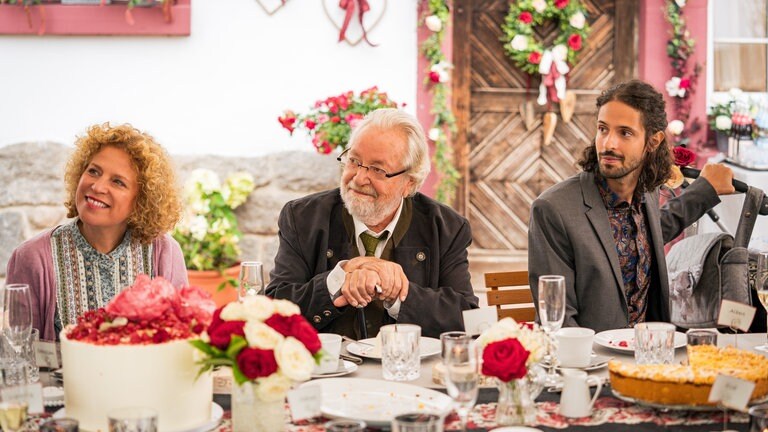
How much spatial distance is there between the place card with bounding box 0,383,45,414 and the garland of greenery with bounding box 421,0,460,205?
13.6 ft

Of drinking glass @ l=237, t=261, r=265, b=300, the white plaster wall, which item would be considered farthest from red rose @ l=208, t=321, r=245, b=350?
the white plaster wall

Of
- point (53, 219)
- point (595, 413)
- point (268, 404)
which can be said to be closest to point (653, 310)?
point (595, 413)

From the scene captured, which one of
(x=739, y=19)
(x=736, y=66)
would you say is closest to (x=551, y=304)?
(x=736, y=66)

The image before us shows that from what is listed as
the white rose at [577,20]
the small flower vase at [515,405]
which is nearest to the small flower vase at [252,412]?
the small flower vase at [515,405]

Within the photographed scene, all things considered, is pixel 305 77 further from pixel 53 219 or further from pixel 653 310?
pixel 653 310

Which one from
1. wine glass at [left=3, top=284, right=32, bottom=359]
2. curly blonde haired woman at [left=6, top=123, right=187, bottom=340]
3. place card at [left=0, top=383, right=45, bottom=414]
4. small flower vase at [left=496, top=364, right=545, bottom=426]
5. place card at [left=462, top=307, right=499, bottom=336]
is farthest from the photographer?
curly blonde haired woman at [left=6, top=123, right=187, bottom=340]

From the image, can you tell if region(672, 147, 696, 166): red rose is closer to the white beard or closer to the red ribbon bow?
the white beard

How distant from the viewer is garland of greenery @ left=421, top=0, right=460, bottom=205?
5.82m

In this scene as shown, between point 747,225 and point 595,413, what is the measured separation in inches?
80.2

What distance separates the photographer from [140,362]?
1.75m

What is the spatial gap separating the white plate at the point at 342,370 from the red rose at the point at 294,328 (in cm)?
44

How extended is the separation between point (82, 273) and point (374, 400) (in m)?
1.15

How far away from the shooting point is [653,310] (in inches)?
130

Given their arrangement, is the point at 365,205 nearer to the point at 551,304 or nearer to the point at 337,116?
the point at 551,304
